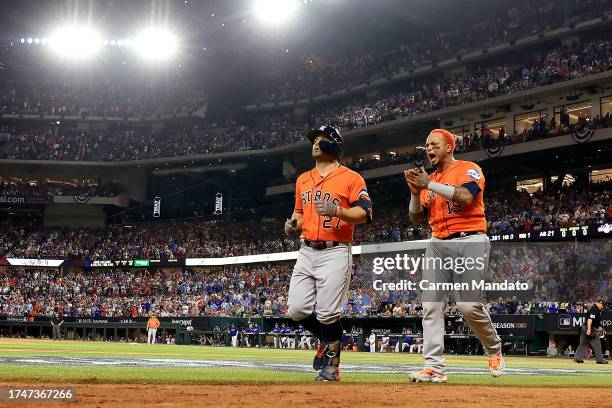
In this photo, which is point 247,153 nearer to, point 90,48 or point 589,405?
point 90,48

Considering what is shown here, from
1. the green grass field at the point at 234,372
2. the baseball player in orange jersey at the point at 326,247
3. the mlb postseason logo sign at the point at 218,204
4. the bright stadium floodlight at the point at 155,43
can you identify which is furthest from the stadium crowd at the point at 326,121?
the baseball player in orange jersey at the point at 326,247

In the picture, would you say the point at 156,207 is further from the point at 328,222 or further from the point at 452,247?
the point at 452,247

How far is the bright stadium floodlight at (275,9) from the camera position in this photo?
164 feet

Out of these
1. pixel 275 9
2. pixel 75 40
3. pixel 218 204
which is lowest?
pixel 218 204

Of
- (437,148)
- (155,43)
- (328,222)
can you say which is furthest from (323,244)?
(155,43)

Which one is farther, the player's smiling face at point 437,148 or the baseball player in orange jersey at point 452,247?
the player's smiling face at point 437,148

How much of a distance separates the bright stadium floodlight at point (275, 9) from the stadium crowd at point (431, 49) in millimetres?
6562

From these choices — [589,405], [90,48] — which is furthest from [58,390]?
[90,48]

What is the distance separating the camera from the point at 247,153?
52.8 metres

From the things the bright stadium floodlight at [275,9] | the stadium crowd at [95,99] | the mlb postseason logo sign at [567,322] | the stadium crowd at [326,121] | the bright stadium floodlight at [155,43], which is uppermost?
the bright stadium floodlight at [275,9]

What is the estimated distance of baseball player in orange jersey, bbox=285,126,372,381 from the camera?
7051 millimetres

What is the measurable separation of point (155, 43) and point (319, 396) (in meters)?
53.0

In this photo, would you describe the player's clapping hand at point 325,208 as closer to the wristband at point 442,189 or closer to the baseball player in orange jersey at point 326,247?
the baseball player in orange jersey at point 326,247

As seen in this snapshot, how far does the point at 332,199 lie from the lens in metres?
7.29
